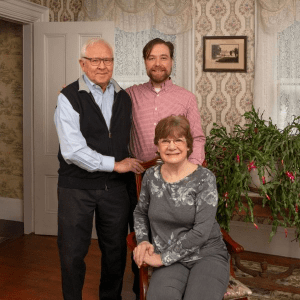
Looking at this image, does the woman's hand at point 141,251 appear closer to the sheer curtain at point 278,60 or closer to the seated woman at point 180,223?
the seated woman at point 180,223

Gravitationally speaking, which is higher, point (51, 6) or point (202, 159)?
point (51, 6)

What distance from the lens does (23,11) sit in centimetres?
437

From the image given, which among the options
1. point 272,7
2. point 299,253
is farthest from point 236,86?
point 299,253

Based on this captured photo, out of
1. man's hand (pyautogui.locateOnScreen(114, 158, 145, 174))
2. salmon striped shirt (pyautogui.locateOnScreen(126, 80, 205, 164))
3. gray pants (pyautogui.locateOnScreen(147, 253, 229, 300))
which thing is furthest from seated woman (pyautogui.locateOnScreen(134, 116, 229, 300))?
salmon striped shirt (pyautogui.locateOnScreen(126, 80, 205, 164))

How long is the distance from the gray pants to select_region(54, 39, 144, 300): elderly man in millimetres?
630

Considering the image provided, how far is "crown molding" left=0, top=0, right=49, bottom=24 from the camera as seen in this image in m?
4.14

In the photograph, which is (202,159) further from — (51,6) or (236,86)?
(51,6)

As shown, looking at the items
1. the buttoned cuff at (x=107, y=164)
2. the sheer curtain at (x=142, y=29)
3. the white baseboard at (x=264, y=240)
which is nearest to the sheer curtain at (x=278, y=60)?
the sheer curtain at (x=142, y=29)

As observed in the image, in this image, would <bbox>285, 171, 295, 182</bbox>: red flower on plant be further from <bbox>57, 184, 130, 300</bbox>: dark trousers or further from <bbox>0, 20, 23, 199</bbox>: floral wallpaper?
<bbox>0, 20, 23, 199</bbox>: floral wallpaper

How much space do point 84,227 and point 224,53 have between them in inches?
96.1

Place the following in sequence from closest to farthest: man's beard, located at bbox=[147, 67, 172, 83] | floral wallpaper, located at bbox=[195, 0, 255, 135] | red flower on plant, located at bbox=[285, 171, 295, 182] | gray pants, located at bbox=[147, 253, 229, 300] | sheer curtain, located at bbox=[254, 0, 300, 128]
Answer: gray pants, located at bbox=[147, 253, 229, 300] → man's beard, located at bbox=[147, 67, 172, 83] → red flower on plant, located at bbox=[285, 171, 295, 182] → sheer curtain, located at bbox=[254, 0, 300, 128] → floral wallpaper, located at bbox=[195, 0, 255, 135]

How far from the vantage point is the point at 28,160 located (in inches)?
187

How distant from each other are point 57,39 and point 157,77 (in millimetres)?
2057

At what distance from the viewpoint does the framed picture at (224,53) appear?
4.25 meters
